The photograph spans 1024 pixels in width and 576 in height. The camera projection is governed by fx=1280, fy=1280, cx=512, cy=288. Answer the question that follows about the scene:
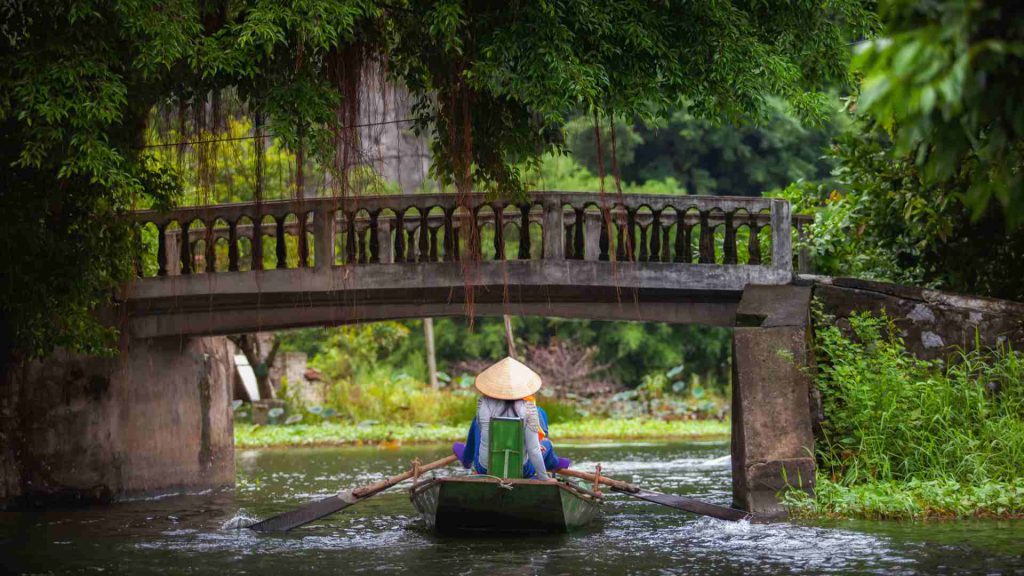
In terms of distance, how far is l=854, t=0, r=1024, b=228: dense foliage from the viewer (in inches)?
202

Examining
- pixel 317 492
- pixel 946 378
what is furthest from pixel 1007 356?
pixel 317 492

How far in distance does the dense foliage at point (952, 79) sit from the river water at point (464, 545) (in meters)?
4.53

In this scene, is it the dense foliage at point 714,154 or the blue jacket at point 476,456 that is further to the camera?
the dense foliage at point 714,154

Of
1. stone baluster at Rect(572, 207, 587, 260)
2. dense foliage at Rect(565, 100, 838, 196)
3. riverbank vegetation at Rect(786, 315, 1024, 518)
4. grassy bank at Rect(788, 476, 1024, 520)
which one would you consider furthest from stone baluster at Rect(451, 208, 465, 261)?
dense foliage at Rect(565, 100, 838, 196)

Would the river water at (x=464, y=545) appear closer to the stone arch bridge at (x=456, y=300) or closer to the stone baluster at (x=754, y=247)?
the stone arch bridge at (x=456, y=300)

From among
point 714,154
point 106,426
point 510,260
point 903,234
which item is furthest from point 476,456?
point 714,154

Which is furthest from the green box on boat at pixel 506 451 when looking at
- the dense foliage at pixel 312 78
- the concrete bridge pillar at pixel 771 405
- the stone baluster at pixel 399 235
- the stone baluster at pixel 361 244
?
the stone baluster at pixel 361 244

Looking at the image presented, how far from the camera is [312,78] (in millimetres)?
12742

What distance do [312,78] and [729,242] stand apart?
231 inches

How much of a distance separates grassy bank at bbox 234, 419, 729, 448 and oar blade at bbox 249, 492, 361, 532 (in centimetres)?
1465

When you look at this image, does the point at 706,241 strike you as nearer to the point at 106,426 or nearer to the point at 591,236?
the point at 591,236

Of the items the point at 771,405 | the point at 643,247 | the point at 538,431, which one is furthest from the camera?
the point at 643,247

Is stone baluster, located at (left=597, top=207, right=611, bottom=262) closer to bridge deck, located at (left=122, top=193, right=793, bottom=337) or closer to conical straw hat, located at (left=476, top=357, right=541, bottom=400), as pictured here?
bridge deck, located at (left=122, top=193, right=793, bottom=337)

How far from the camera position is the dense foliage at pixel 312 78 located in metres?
11.6
